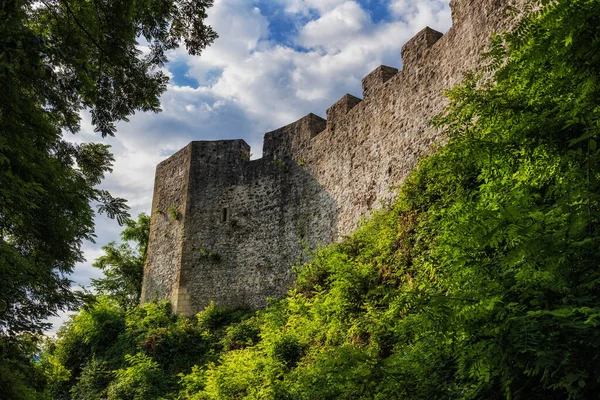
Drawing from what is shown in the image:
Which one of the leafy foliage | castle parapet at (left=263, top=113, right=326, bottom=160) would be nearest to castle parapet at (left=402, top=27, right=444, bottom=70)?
castle parapet at (left=263, top=113, right=326, bottom=160)

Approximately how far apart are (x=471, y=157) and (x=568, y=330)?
Answer: 81.0 inches

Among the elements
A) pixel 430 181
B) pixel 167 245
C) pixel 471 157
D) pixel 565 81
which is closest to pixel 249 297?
pixel 167 245

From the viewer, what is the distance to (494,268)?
4.59 metres

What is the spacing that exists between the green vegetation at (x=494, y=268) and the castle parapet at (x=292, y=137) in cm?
660

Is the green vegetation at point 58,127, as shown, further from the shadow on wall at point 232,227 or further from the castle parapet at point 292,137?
the castle parapet at point 292,137

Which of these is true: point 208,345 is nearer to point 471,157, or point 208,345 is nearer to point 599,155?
point 471,157

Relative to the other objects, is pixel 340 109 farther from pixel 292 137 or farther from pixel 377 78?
pixel 292 137

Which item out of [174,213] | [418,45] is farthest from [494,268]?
[174,213]

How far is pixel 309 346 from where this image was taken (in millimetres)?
8906

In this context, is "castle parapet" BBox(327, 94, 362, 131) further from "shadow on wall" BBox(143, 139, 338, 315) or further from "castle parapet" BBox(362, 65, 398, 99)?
"shadow on wall" BBox(143, 139, 338, 315)

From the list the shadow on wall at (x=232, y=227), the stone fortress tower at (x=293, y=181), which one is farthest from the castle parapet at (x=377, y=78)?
the shadow on wall at (x=232, y=227)

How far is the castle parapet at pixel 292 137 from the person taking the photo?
50.7 ft

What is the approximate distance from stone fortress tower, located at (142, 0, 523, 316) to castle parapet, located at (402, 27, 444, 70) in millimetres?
30

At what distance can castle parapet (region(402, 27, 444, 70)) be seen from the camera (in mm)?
11180
